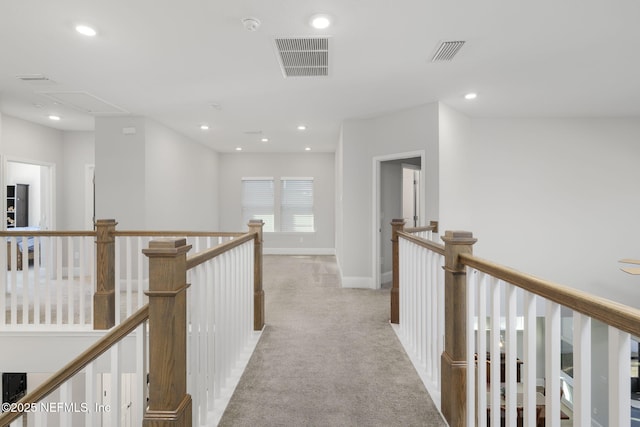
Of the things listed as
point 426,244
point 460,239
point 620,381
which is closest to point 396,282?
point 426,244

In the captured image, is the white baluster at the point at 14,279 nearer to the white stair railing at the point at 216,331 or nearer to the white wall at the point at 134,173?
the white wall at the point at 134,173

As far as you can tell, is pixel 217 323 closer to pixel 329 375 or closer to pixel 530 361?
pixel 329 375

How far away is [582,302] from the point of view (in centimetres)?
97

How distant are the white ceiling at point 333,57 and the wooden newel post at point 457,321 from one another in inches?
64.7

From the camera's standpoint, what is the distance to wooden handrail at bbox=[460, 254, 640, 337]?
2.71ft

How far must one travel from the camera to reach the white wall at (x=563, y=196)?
5.23m

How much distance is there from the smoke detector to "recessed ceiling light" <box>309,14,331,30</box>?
40cm

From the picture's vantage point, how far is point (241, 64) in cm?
318

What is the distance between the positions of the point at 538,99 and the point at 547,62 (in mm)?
1312

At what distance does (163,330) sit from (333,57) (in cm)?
261

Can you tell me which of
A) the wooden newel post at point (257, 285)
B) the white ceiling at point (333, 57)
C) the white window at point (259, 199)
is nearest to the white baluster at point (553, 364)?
the white ceiling at point (333, 57)

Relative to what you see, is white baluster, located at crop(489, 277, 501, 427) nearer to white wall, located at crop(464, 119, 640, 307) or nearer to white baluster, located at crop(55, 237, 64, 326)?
white baluster, located at crop(55, 237, 64, 326)

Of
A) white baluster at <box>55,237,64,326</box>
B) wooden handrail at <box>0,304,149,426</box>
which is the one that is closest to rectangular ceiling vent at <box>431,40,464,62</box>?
wooden handrail at <box>0,304,149,426</box>

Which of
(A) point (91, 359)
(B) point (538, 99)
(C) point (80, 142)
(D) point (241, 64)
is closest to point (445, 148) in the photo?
(B) point (538, 99)
